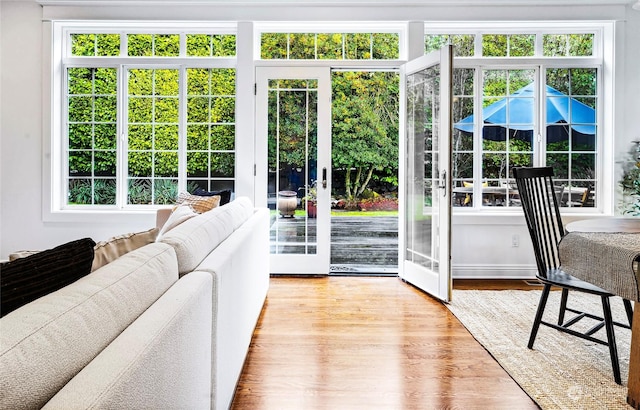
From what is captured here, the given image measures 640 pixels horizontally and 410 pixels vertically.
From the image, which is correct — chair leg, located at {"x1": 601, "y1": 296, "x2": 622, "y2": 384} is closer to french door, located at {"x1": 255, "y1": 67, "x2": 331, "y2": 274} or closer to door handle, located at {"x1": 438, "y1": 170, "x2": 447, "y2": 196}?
door handle, located at {"x1": 438, "y1": 170, "x2": 447, "y2": 196}

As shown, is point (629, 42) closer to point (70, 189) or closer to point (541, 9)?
point (541, 9)

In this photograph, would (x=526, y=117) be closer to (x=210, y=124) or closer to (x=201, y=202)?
(x=210, y=124)

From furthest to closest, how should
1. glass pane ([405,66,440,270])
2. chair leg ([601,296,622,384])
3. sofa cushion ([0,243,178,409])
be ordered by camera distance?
glass pane ([405,66,440,270])
chair leg ([601,296,622,384])
sofa cushion ([0,243,178,409])

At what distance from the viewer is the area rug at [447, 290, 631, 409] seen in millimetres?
2252

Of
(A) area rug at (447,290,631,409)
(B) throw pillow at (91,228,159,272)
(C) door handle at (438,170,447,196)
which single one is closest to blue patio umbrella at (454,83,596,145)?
(C) door handle at (438,170,447,196)

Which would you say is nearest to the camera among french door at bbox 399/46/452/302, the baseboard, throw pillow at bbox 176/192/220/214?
throw pillow at bbox 176/192/220/214

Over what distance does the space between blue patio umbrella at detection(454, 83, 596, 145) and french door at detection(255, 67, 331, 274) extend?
1.45 metres

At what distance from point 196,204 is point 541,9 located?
3865 mm

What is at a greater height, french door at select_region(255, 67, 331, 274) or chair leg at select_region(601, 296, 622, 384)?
french door at select_region(255, 67, 331, 274)

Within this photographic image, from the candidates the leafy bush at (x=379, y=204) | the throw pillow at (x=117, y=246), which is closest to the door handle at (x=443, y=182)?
the throw pillow at (x=117, y=246)

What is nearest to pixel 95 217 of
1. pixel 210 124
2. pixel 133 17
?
pixel 210 124

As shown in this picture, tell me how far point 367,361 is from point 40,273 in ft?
6.58

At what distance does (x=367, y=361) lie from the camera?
268 cm

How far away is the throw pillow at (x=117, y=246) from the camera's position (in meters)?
1.42
